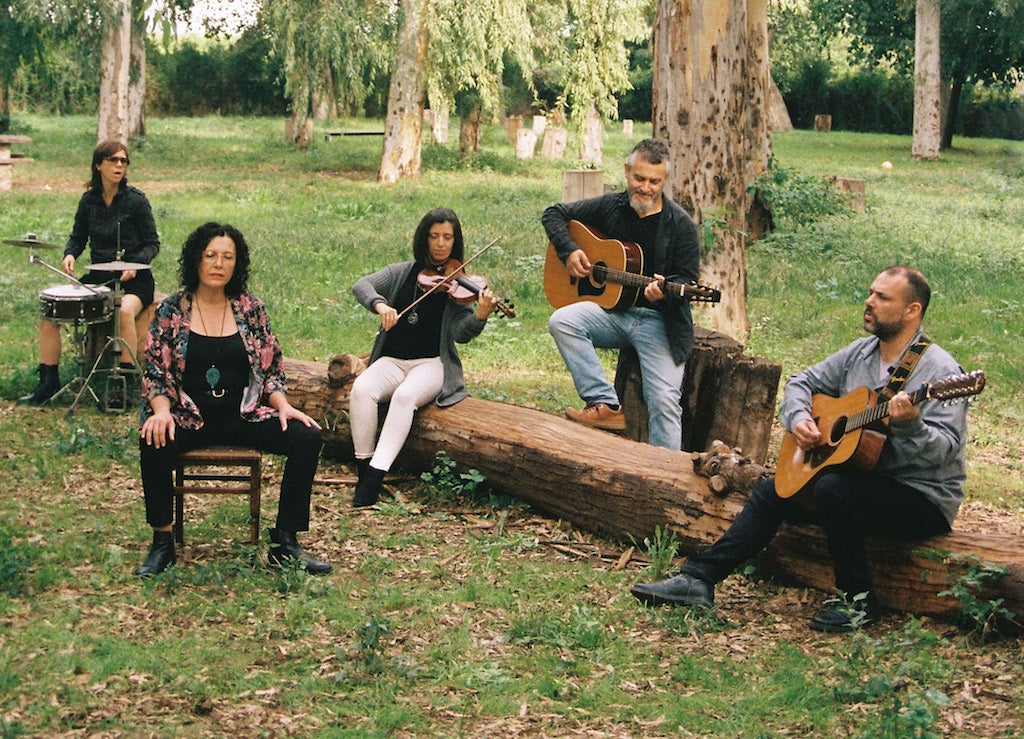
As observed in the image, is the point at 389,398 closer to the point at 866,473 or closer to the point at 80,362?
the point at 80,362

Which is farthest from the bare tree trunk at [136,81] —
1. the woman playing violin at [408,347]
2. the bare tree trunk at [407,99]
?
the woman playing violin at [408,347]

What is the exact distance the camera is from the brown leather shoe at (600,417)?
23.3ft

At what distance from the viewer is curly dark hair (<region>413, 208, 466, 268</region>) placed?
7.14 m

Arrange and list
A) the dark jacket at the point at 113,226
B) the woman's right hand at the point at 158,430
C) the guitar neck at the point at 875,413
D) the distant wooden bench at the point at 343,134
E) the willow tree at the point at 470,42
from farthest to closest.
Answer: the distant wooden bench at the point at 343,134, the willow tree at the point at 470,42, the dark jacket at the point at 113,226, the woman's right hand at the point at 158,430, the guitar neck at the point at 875,413

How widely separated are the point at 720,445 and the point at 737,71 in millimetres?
4027

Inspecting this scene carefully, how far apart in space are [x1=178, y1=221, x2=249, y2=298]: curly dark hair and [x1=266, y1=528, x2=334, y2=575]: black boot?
1.15 meters

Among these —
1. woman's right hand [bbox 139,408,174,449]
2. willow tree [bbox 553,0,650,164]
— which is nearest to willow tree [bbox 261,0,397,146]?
willow tree [bbox 553,0,650,164]

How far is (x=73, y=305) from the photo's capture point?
26.6 ft

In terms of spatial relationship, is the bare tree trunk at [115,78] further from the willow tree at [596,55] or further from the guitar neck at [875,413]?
the guitar neck at [875,413]

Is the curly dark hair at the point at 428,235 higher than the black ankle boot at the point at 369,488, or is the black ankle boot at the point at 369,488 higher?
the curly dark hair at the point at 428,235

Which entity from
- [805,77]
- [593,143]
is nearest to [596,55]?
[593,143]

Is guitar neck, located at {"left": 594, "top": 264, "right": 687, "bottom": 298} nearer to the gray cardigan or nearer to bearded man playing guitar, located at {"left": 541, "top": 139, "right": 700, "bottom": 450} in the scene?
bearded man playing guitar, located at {"left": 541, "top": 139, "right": 700, "bottom": 450}

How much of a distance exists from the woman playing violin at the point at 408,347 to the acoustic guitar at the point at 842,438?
2087 mm

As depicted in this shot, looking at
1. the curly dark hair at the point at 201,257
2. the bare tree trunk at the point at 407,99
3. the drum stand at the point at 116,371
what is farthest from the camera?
the bare tree trunk at the point at 407,99
